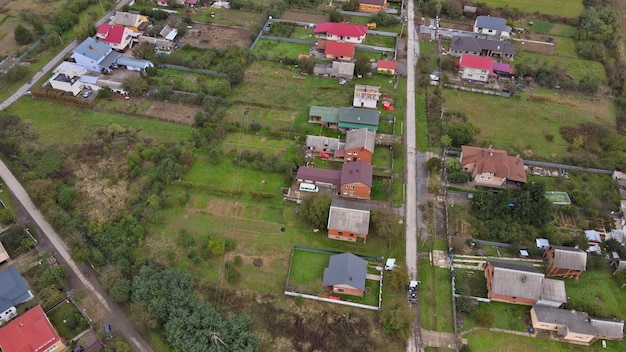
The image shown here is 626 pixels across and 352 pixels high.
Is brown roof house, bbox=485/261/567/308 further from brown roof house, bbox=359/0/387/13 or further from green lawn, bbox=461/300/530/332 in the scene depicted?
brown roof house, bbox=359/0/387/13

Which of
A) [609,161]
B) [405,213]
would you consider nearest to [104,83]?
[405,213]

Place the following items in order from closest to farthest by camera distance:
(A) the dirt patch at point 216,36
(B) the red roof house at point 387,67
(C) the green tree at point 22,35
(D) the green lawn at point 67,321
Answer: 1. (D) the green lawn at point 67,321
2. (B) the red roof house at point 387,67
3. (C) the green tree at point 22,35
4. (A) the dirt patch at point 216,36

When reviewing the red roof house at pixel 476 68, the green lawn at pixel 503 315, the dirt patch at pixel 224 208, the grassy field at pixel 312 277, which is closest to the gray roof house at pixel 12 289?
the dirt patch at pixel 224 208

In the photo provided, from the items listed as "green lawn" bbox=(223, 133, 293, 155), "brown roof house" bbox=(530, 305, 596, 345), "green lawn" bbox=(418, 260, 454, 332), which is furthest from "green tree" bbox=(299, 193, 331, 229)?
"brown roof house" bbox=(530, 305, 596, 345)

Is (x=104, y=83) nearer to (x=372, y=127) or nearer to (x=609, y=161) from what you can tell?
(x=372, y=127)

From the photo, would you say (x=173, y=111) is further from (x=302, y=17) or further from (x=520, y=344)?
(x=520, y=344)

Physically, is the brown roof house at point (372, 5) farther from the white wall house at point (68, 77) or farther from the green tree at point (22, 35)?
the green tree at point (22, 35)
